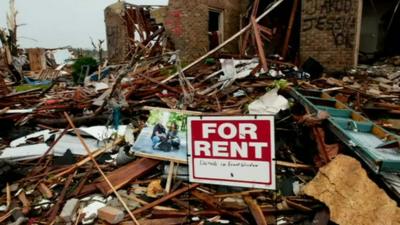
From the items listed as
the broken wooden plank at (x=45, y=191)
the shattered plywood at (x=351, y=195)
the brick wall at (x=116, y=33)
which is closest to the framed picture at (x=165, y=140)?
the broken wooden plank at (x=45, y=191)

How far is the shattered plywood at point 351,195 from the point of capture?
8.87ft

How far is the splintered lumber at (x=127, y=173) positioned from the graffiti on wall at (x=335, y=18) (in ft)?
22.2

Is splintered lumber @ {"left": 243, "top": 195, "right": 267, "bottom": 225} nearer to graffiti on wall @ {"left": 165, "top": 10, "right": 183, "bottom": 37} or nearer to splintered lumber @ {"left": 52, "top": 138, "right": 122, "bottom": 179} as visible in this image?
splintered lumber @ {"left": 52, "top": 138, "right": 122, "bottom": 179}

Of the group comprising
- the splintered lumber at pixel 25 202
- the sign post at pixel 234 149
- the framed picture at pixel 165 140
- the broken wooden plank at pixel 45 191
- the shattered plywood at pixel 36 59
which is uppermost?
the shattered plywood at pixel 36 59

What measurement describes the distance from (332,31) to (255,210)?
7.03 meters

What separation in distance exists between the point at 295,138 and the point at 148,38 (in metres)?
10.1

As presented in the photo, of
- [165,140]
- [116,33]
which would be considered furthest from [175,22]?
[165,140]

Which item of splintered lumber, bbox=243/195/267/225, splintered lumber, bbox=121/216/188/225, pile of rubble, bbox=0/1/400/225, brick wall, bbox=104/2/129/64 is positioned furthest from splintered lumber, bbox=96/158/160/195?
brick wall, bbox=104/2/129/64

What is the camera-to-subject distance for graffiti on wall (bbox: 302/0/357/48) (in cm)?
827

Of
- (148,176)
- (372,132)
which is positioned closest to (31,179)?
(148,176)

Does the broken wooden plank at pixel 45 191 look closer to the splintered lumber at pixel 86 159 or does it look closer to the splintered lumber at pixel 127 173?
the splintered lumber at pixel 86 159

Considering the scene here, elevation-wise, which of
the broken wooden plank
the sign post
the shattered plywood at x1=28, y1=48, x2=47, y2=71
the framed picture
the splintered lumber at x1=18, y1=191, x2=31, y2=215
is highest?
the shattered plywood at x1=28, y1=48, x2=47, y2=71

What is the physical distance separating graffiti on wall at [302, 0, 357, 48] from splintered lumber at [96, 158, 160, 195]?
6.78 metres

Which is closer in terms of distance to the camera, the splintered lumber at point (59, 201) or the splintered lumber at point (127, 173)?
the splintered lumber at point (59, 201)
